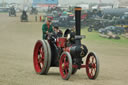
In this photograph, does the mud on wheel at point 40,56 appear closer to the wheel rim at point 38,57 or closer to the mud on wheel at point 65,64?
the wheel rim at point 38,57

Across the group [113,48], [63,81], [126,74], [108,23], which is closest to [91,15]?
[108,23]

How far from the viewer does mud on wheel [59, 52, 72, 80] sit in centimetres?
786

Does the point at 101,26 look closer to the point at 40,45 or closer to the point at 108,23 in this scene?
the point at 108,23

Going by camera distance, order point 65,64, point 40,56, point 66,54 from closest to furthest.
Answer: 1. point 66,54
2. point 65,64
3. point 40,56

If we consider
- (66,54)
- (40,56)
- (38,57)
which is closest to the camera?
(66,54)

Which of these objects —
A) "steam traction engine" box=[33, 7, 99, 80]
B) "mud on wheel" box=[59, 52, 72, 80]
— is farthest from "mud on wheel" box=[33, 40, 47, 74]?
"mud on wheel" box=[59, 52, 72, 80]

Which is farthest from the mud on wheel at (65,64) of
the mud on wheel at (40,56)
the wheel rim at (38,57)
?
the wheel rim at (38,57)

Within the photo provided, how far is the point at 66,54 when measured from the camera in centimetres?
802

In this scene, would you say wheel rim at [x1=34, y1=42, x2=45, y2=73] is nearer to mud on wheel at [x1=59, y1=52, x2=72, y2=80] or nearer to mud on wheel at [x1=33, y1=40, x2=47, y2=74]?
mud on wheel at [x1=33, y1=40, x2=47, y2=74]

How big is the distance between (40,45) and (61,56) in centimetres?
125

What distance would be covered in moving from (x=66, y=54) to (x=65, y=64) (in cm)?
27

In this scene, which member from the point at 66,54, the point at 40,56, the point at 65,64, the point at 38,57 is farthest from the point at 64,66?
the point at 38,57

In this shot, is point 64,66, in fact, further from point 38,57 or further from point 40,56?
point 38,57

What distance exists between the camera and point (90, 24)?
29188 mm
